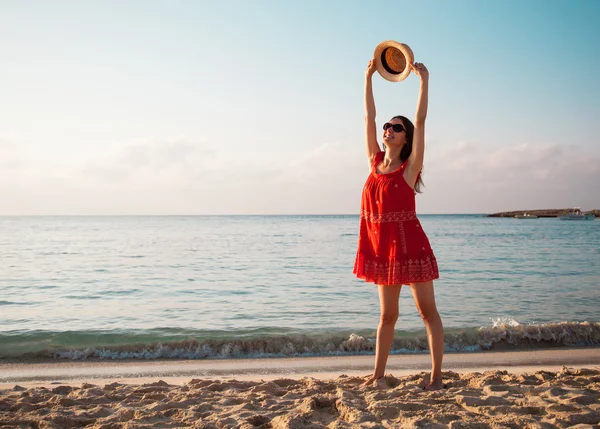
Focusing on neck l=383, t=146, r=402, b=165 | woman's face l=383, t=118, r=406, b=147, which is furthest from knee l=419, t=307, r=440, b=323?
woman's face l=383, t=118, r=406, b=147

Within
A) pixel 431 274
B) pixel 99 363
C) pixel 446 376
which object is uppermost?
pixel 431 274

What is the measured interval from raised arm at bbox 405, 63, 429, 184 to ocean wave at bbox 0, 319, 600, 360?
12.1 feet

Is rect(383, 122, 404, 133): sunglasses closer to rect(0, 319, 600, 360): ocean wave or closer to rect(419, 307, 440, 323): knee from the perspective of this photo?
rect(419, 307, 440, 323): knee

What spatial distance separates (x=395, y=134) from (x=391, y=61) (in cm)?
61

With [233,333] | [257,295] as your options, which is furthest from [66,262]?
[233,333]

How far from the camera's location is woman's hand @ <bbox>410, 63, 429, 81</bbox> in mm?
3676

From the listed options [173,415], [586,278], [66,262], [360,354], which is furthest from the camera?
[66,262]

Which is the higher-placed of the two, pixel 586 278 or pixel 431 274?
pixel 431 274

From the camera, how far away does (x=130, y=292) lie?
11.2 m

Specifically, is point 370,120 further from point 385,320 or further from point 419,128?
point 385,320

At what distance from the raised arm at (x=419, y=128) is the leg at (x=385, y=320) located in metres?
0.86

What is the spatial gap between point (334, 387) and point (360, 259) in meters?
1.09

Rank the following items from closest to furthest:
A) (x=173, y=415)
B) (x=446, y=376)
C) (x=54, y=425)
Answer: (x=54, y=425) → (x=173, y=415) → (x=446, y=376)

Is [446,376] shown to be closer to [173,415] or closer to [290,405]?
[290,405]
